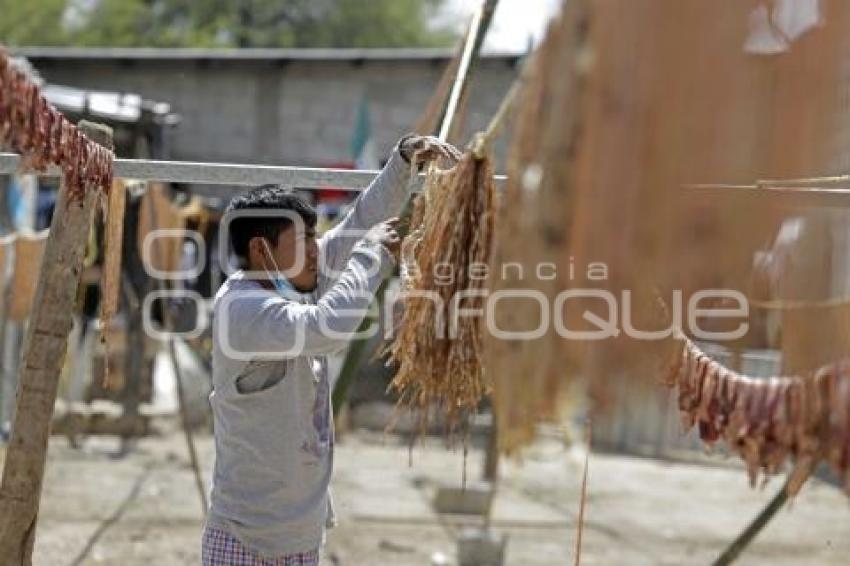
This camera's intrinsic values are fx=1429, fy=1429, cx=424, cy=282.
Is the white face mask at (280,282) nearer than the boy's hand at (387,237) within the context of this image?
No

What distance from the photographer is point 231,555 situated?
4102 mm

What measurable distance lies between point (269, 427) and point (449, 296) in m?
1.16

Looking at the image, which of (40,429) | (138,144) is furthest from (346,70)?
(40,429)

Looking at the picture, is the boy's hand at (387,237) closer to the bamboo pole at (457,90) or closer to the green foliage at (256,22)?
the bamboo pole at (457,90)

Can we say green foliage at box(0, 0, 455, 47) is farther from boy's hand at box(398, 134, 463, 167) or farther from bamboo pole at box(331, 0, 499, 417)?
boy's hand at box(398, 134, 463, 167)

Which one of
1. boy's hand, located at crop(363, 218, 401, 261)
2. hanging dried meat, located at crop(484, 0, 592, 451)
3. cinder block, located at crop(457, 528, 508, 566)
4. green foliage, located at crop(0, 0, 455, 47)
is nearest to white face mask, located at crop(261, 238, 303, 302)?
boy's hand, located at crop(363, 218, 401, 261)

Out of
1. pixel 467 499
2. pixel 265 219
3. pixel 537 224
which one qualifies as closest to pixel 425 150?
pixel 265 219

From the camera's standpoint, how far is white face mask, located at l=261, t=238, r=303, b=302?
13.2 ft

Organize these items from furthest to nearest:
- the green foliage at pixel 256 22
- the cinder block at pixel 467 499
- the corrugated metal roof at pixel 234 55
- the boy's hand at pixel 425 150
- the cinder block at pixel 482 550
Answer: the green foliage at pixel 256 22
the corrugated metal roof at pixel 234 55
the cinder block at pixel 467 499
the cinder block at pixel 482 550
the boy's hand at pixel 425 150

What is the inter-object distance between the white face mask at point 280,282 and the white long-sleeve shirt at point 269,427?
0.12 feet

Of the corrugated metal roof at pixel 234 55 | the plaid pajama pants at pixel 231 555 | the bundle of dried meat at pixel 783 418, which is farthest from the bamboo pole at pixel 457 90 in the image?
the corrugated metal roof at pixel 234 55

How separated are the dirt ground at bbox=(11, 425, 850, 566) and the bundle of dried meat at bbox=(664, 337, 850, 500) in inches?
152

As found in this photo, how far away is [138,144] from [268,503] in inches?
348

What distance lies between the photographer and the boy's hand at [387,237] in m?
3.76
